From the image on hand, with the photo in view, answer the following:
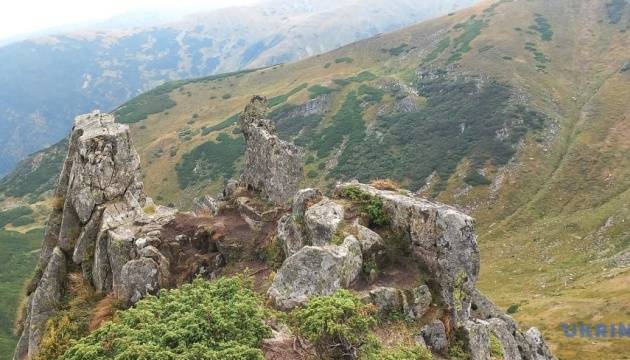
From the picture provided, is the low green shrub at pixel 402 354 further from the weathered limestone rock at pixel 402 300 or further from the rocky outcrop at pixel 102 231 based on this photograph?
the rocky outcrop at pixel 102 231

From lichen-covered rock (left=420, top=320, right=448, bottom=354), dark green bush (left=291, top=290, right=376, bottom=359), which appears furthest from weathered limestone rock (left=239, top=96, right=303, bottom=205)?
dark green bush (left=291, top=290, right=376, bottom=359)

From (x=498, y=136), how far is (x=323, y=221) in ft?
324

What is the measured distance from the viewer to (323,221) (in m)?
23.6

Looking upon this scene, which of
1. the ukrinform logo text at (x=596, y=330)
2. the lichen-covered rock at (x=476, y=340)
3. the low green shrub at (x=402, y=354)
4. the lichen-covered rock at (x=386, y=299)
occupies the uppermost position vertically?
the low green shrub at (x=402, y=354)

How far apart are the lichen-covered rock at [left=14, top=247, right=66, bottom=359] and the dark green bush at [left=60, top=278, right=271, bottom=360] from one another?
12.4 m

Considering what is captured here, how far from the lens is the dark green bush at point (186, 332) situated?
1411 centimetres

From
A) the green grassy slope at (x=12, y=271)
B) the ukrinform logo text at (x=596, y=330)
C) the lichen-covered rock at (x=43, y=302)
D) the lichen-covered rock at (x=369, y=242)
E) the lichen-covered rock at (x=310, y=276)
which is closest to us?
the lichen-covered rock at (x=310, y=276)

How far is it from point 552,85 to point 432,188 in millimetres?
48921

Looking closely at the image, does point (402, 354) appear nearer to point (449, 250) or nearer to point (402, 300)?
point (402, 300)

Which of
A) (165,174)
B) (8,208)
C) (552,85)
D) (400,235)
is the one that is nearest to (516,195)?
(552,85)

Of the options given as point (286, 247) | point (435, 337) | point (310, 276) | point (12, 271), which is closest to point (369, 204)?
point (286, 247)

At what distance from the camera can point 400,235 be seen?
23188mm

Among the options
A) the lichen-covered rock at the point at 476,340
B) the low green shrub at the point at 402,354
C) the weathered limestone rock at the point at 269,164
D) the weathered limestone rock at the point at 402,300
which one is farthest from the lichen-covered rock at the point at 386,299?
the weathered limestone rock at the point at 269,164

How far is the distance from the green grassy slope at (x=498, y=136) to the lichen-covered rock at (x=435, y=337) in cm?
4305
